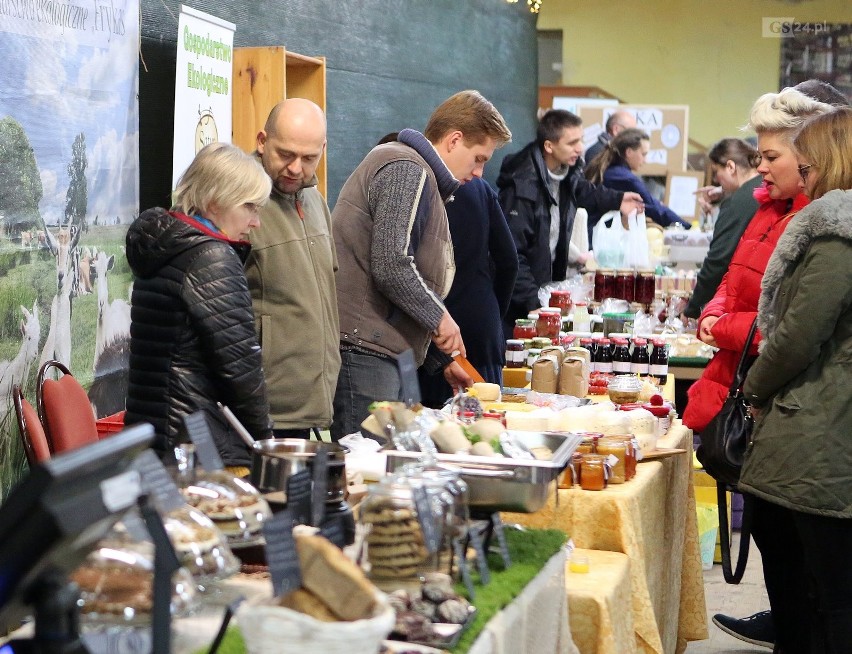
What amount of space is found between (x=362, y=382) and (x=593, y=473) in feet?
3.50

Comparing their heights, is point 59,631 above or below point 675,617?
above

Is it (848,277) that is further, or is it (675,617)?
(675,617)

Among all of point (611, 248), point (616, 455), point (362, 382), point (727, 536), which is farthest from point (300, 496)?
point (611, 248)

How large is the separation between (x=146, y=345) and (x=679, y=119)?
8738 millimetres

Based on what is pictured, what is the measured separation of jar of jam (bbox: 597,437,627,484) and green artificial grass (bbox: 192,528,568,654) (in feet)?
1.93

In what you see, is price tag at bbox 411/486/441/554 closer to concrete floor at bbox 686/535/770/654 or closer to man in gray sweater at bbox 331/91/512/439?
man in gray sweater at bbox 331/91/512/439

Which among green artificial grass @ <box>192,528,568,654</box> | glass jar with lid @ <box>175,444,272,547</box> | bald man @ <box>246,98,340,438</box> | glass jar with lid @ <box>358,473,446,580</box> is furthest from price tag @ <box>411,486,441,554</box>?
bald man @ <box>246,98,340,438</box>

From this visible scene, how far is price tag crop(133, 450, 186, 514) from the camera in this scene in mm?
1385

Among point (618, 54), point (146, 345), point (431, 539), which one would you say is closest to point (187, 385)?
point (146, 345)

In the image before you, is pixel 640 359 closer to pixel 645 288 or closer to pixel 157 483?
pixel 645 288

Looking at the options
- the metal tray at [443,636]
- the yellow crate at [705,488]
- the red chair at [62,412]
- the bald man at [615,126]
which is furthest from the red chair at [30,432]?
the bald man at [615,126]

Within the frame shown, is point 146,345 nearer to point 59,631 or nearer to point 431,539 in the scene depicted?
point 431,539

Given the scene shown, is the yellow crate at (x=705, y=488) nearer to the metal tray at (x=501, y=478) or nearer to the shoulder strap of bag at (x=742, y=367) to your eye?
the shoulder strap of bag at (x=742, y=367)

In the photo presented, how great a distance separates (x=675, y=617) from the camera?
11.8ft
